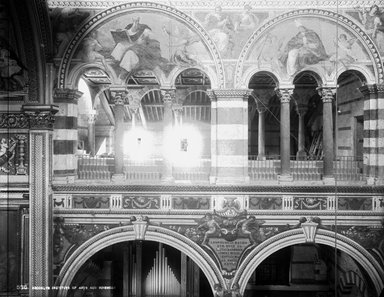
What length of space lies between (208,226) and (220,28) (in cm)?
462

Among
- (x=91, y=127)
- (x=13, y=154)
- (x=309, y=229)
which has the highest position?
(x=91, y=127)

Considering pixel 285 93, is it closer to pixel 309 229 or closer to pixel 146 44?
pixel 309 229

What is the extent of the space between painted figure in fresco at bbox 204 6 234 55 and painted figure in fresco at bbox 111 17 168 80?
1269mm

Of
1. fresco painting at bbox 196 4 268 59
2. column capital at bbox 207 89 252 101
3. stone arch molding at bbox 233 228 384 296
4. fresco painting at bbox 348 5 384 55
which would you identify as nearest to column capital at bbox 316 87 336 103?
fresco painting at bbox 348 5 384 55

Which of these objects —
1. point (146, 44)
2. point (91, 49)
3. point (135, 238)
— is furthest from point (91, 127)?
point (135, 238)

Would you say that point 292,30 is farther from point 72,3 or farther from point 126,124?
point 126,124

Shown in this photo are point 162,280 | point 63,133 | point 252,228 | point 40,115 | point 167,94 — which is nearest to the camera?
point 40,115

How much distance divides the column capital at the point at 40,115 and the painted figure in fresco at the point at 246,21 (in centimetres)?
466

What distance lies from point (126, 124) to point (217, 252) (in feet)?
26.7

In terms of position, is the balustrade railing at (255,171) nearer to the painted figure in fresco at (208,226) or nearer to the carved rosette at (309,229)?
the painted figure in fresco at (208,226)

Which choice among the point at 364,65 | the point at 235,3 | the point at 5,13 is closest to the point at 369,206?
the point at 364,65

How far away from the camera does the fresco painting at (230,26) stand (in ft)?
31.6

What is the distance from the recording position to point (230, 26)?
967 centimetres

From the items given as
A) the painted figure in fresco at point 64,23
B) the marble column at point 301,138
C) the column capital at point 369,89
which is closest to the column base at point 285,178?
the marble column at point 301,138
